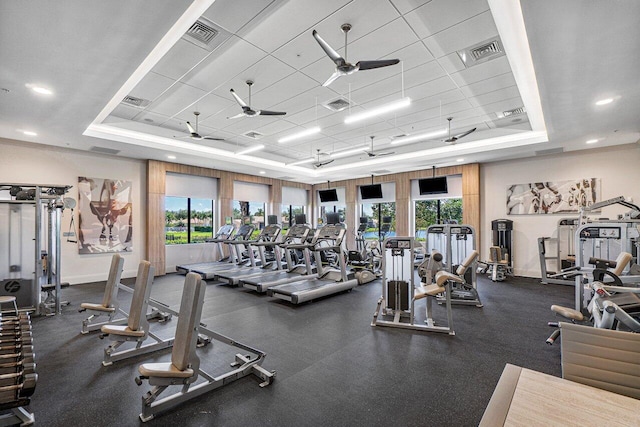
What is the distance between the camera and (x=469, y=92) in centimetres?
480

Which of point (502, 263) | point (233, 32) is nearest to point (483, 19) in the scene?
point (233, 32)

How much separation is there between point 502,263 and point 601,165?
3.22 metres

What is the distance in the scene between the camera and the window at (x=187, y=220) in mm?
8648

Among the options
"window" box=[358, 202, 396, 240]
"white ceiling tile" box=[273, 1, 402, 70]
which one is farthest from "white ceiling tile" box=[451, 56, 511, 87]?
"window" box=[358, 202, 396, 240]

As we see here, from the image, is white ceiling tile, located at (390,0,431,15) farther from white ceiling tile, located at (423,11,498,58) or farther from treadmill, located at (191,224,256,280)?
treadmill, located at (191,224,256,280)

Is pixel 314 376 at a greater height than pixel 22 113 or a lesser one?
lesser

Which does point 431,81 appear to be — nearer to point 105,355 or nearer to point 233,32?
point 233,32

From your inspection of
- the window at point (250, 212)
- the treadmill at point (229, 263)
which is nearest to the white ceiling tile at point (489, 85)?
the treadmill at point (229, 263)

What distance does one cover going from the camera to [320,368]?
2.91 meters

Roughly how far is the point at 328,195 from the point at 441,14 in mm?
9328

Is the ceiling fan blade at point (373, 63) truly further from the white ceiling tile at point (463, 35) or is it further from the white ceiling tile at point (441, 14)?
the white ceiling tile at point (463, 35)

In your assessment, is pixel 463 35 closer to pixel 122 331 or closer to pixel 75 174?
pixel 122 331

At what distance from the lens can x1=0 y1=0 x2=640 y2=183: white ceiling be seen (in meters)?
2.77

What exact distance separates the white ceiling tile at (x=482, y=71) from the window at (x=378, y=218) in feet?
21.5
